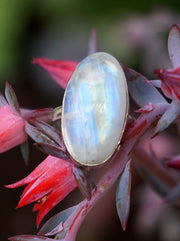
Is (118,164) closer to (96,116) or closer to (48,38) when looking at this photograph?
(96,116)

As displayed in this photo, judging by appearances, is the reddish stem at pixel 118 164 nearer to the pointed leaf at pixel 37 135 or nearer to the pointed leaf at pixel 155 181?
the pointed leaf at pixel 37 135

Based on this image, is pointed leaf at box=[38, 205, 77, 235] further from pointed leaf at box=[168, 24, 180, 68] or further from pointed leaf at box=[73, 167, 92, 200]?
pointed leaf at box=[168, 24, 180, 68]

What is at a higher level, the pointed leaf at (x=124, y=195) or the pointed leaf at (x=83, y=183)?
the pointed leaf at (x=83, y=183)

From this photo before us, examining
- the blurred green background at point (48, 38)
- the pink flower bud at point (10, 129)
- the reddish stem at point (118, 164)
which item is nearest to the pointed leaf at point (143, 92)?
the reddish stem at point (118, 164)

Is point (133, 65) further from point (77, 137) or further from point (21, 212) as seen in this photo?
point (77, 137)

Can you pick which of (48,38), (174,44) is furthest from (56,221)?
(48,38)

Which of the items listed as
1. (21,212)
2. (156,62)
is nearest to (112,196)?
(21,212)
